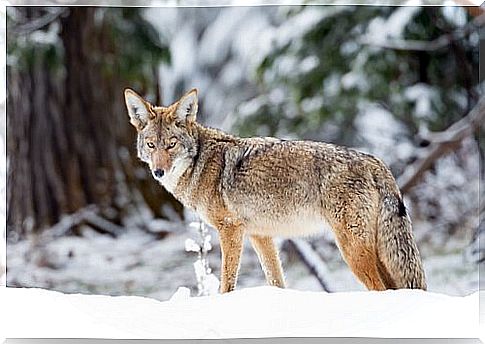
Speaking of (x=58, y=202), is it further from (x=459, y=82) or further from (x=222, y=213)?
(x=459, y=82)

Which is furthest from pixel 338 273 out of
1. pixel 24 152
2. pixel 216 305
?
pixel 24 152

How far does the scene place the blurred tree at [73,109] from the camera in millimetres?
3172

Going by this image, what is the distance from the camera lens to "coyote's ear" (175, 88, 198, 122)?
3.08 m

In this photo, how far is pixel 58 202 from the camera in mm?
3189

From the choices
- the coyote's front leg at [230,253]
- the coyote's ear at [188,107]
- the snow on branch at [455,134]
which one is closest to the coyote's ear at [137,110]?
the coyote's ear at [188,107]

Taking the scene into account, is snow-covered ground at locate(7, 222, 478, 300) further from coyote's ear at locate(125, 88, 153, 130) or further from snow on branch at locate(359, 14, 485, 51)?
snow on branch at locate(359, 14, 485, 51)

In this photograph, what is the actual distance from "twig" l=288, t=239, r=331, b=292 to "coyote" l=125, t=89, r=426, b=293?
2.2 inches

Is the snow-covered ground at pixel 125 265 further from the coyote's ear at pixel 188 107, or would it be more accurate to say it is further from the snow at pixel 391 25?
the snow at pixel 391 25

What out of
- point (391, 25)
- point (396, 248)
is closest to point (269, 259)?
point (396, 248)

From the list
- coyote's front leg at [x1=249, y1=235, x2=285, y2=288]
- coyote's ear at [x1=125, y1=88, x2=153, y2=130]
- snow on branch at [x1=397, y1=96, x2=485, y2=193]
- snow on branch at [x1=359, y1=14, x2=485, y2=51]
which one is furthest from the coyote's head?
snow on branch at [x1=397, y1=96, x2=485, y2=193]

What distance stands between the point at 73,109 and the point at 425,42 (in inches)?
56.0

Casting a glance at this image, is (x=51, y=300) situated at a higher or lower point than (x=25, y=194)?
lower

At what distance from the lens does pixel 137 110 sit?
3107mm

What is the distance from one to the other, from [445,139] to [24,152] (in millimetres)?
1678
